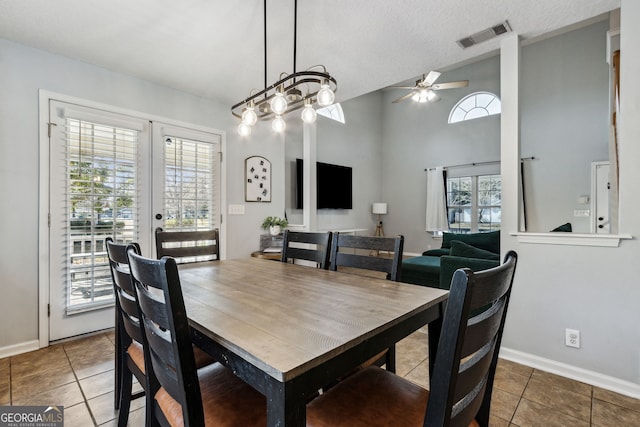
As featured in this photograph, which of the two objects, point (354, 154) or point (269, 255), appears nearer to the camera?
point (269, 255)

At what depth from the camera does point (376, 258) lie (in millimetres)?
1703

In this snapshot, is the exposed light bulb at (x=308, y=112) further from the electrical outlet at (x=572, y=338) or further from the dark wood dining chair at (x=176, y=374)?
the electrical outlet at (x=572, y=338)

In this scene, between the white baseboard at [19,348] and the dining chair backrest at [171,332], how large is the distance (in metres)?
2.36

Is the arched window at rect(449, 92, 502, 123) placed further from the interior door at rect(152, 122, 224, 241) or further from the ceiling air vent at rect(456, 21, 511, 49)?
the interior door at rect(152, 122, 224, 241)

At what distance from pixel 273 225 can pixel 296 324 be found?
10.0ft

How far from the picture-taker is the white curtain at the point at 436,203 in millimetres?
6461

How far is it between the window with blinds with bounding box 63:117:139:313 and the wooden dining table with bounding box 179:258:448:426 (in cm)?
164

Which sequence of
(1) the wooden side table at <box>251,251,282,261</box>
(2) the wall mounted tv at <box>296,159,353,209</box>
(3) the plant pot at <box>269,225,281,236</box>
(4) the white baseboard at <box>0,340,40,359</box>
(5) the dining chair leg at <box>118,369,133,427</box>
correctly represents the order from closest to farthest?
1. (5) the dining chair leg at <box>118,369,133,427</box>
2. (4) the white baseboard at <box>0,340,40,359</box>
3. (1) the wooden side table at <box>251,251,282,261</box>
4. (3) the plant pot at <box>269,225,281,236</box>
5. (2) the wall mounted tv at <box>296,159,353,209</box>

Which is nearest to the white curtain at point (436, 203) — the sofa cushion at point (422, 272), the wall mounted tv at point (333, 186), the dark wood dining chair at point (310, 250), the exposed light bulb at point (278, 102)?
the wall mounted tv at point (333, 186)

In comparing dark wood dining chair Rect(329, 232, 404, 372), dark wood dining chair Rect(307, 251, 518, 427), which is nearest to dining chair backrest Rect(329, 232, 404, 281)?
dark wood dining chair Rect(329, 232, 404, 372)

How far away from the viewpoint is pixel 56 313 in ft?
8.14

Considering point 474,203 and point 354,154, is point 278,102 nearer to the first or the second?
point 354,154

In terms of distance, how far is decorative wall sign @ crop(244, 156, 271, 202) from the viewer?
3.77 m

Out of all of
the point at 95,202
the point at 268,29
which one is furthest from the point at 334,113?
the point at 95,202
